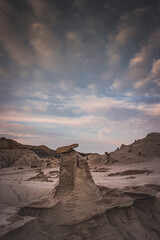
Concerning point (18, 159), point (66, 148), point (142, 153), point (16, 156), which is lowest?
point (18, 159)

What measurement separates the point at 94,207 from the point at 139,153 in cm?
2073

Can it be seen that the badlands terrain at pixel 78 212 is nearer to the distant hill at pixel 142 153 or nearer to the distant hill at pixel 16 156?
the distant hill at pixel 142 153

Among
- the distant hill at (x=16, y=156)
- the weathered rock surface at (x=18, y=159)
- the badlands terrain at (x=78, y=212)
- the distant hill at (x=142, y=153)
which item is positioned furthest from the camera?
the distant hill at (x=16, y=156)

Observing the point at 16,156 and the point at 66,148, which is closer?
the point at 66,148

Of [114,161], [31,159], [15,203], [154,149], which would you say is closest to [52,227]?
[15,203]

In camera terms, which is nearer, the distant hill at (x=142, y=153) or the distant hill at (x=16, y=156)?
the distant hill at (x=142, y=153)

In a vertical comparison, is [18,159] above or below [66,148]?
below

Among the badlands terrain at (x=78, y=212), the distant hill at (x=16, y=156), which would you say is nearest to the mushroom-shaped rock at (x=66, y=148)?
the badlands terrain at (x=78, y=212)

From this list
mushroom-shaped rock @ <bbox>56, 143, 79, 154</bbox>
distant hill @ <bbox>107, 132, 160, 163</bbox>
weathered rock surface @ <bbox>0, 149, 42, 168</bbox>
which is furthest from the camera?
weathered rock surface @ <bbox>0, 149, 42, 168</bbox>

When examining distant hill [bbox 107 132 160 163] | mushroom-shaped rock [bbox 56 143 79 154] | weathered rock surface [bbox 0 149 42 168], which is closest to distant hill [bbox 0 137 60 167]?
weathered rock surface [bbox 0 149 42 168]

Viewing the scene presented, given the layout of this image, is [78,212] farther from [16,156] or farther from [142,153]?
[16,156]

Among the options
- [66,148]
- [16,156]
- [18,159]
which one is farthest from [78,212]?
[16,156]

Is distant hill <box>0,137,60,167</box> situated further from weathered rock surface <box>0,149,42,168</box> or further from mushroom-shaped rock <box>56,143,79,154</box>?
mushroom-shaped rock <box>56,143,79,154</box>

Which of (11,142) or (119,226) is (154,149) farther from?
(11,142)
